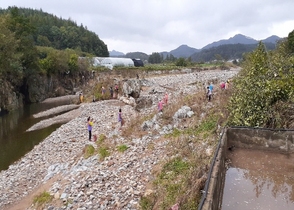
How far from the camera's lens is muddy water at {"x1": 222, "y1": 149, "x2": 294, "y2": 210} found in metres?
8.12

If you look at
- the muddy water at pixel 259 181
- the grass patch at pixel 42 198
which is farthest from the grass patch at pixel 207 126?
the grass patch at pixel 42 198

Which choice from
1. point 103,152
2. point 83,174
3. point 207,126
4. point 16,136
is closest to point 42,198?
point 83,174

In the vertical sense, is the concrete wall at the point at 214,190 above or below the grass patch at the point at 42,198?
above

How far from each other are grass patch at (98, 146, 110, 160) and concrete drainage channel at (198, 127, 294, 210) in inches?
256

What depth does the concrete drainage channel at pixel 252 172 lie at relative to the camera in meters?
7.92

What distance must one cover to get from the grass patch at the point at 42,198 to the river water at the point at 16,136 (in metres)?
7.26

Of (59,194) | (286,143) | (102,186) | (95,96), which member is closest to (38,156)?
(59,194)

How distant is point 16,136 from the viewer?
83.7ft

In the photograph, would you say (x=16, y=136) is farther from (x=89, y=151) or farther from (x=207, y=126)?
(x=207, y=126)

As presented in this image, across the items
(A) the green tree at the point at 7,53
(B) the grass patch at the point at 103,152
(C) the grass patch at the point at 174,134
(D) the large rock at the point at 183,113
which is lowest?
(B) the grass patch at the point at 103,152

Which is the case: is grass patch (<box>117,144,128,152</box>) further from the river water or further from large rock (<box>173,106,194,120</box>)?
the river water

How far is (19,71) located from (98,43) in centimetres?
9903

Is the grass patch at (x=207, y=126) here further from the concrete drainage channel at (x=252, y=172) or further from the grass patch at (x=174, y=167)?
the grass patch at (x=174, y=167)

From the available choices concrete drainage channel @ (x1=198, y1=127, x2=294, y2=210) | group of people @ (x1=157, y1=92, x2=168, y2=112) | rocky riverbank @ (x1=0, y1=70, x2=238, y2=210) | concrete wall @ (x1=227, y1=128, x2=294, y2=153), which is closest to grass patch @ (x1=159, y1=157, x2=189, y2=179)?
rocky riverbank @ (x1=0, y1=70, x2=238, y2=210)
